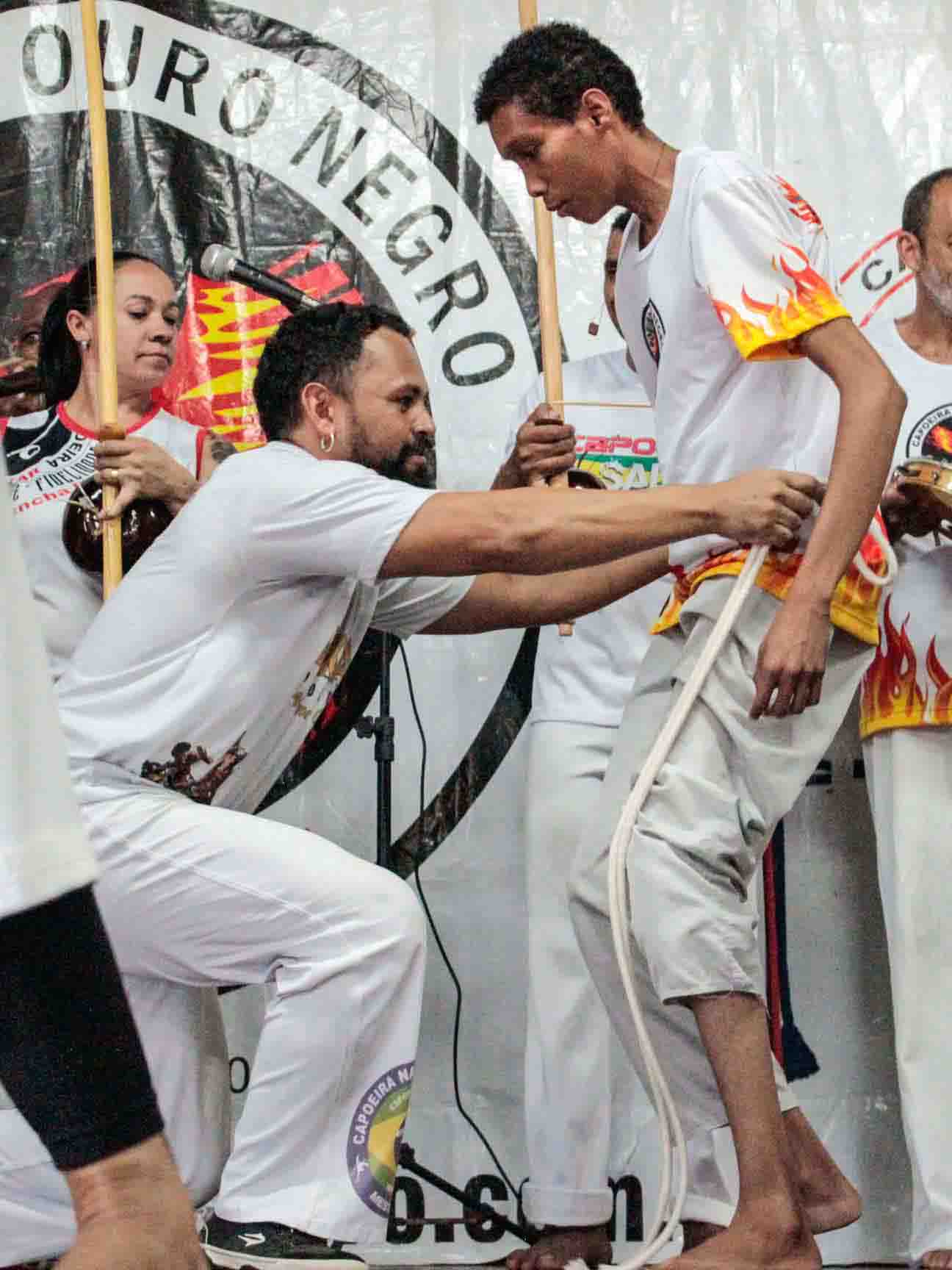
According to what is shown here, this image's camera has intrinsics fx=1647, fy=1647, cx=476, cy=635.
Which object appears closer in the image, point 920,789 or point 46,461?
point 920,789

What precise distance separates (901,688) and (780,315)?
0.84m

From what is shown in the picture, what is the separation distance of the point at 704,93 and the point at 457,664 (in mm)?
1200

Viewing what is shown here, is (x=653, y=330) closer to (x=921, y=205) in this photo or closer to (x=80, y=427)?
(x=921, y=205)

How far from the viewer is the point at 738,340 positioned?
7.09ft

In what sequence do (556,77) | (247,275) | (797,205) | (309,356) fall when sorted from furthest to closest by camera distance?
1. (247,275)
2. (309,356)
3. (556,77)
4. (797,205)

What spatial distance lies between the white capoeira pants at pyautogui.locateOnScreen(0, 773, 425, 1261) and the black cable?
31.3 inches

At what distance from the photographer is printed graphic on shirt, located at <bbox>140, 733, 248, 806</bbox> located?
7.75 feet

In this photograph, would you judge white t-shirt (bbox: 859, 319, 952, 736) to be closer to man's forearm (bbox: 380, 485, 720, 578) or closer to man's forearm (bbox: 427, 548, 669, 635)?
man's forearm (bbox: 427, 548, 669, 635)

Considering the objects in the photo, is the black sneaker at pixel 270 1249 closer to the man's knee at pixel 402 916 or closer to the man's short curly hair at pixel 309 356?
the man's knee at pixel 402 916

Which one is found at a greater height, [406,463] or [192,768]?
[406,463]

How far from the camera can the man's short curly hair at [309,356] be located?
2.59 meters

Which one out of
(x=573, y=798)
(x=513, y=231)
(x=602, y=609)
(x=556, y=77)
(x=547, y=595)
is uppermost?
(x=556, y=77)

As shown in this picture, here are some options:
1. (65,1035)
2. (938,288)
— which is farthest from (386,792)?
(65,1035)

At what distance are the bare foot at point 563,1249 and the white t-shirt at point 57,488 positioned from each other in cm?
125
